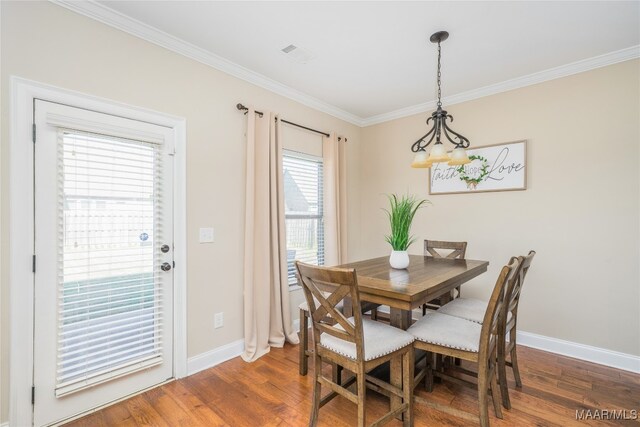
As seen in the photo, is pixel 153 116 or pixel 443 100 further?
pixel 443 100

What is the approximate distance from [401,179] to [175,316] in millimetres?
3002

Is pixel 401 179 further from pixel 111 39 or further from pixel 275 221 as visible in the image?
pixel 111 39

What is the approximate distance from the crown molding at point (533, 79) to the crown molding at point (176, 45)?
125 centimetres

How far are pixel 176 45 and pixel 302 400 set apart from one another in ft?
9.41

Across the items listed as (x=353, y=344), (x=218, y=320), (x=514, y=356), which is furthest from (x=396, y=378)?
(x=218, y=320)

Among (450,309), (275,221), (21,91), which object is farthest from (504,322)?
(21,91)

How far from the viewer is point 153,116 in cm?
223

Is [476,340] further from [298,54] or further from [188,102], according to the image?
[188,102]

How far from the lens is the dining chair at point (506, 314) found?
1.85 m

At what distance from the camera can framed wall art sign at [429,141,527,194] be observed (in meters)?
2.99

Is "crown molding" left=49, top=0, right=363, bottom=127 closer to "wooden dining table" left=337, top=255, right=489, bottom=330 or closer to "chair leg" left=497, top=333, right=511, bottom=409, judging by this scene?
"wooden dining table" left=337, top=255, right=489, bottom=330

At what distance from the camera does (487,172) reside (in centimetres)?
320

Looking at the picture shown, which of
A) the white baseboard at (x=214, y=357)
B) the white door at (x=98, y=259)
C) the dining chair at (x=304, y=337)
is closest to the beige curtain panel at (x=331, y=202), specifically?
the dining chair at (x=304, y=337)

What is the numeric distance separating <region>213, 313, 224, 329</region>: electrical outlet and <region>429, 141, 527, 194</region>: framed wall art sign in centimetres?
272
